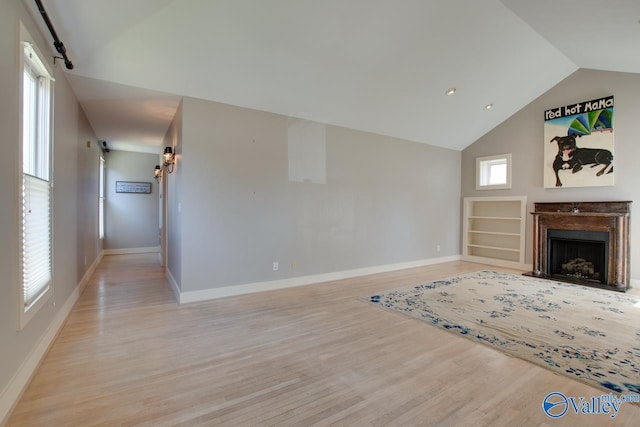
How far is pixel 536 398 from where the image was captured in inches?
75.7

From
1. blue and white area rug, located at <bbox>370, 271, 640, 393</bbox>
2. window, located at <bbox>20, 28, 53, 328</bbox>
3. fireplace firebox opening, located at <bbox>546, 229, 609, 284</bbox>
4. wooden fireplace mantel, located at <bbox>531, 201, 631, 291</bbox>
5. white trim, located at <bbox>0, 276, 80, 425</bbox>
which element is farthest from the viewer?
fireplace firebox opening, located at <bbox>546, 229, 609, 284</bbox>

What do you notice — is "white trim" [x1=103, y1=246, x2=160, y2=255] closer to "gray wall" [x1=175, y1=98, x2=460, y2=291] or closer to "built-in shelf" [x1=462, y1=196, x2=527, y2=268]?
"gray wall" [x1=175, y1=98, x2=460, y2=291]

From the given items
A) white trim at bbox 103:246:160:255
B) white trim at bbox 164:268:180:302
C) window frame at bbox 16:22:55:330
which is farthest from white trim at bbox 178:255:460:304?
white trim at bbox 103:246:160:255

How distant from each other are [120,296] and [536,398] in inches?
182

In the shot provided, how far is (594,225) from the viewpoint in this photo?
500 centimetres

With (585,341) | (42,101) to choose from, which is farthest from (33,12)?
(585,341)

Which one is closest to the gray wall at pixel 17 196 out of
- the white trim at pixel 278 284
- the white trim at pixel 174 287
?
the white trim at pixel 174 287

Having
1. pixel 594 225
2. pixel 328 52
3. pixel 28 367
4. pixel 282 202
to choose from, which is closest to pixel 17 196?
pixel 28 367

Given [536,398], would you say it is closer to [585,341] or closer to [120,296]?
[585,341]

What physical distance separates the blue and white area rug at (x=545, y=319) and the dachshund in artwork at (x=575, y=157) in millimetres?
2112

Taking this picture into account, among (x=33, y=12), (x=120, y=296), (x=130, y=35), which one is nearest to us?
(x=33, y=12)

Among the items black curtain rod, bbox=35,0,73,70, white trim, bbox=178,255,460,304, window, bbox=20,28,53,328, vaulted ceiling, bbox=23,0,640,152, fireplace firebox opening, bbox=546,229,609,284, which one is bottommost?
white trim, bbox=178,255,460,304

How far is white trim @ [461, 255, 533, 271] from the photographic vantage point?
6082 millimetres

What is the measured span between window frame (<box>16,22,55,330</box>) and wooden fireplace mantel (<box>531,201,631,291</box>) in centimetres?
704
